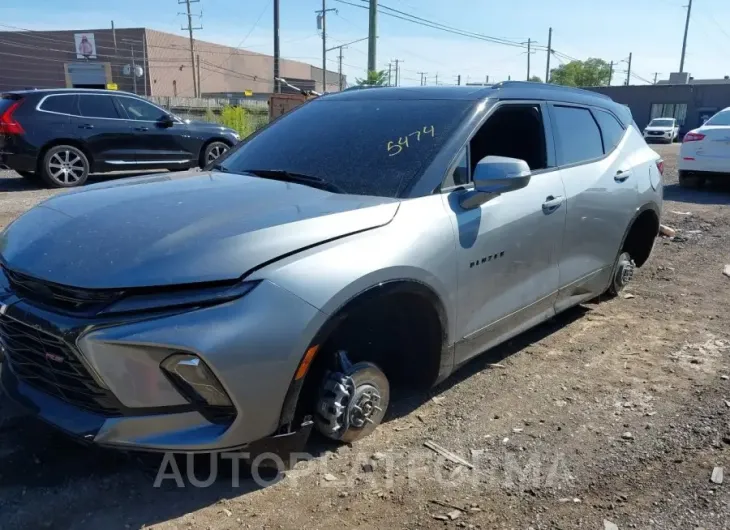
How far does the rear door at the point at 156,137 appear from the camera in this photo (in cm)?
1172

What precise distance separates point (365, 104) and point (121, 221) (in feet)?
5.94

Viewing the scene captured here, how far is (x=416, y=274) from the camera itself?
2.83 metres

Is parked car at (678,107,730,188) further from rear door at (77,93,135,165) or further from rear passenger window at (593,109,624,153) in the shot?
rear door at (77,93,135,165)

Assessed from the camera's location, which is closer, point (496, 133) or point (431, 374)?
point (431, 374)

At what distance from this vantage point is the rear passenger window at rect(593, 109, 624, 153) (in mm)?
4695

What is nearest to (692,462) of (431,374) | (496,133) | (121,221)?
(431,374)

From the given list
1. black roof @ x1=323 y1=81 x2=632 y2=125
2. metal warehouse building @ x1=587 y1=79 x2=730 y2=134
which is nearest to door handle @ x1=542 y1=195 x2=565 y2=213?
black roof @ x1=323 y1=81 x2=632 y2=125

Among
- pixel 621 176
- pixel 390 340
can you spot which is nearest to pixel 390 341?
pixel 390 340

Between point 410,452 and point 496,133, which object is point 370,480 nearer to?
point 410,452

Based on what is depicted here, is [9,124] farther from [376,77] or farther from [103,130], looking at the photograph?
[376,77]

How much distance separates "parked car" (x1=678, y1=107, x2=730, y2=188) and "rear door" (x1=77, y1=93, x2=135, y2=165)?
34.0ft

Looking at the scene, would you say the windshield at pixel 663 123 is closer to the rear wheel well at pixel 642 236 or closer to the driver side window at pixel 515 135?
the rear wheel well at pixel 642 236

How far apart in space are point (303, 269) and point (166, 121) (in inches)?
418

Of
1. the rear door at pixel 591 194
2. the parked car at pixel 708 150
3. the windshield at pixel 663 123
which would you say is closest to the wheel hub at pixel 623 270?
the rear door at pixel 591 194
